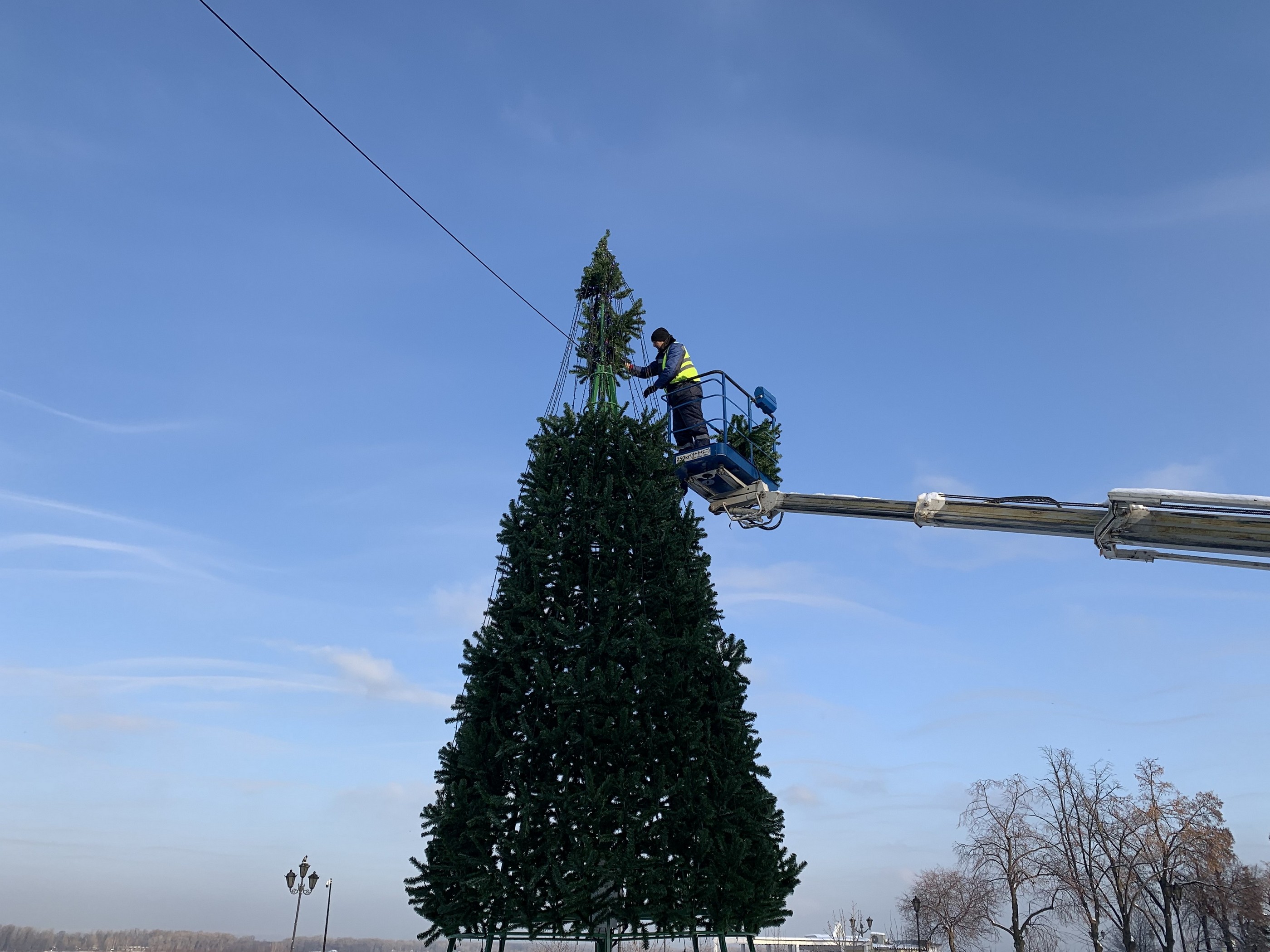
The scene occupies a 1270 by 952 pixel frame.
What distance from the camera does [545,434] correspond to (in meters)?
12.1

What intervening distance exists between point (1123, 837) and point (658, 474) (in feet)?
112

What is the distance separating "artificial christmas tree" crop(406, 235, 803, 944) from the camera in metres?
9.17

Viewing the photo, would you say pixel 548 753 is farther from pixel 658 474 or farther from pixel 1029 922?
pixel 1029 922

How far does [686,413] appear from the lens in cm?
1361

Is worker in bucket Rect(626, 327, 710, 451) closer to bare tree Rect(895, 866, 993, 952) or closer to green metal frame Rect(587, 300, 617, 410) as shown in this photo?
green metal frame Rect(587, 300, 617, 410)

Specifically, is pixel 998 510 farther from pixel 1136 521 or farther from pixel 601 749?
pixel 601 749

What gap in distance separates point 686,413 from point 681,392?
1.16 ft

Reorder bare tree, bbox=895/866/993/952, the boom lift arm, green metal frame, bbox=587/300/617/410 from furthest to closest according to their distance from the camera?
bare tree, bbox=895/866/993/952 → green metal frame, bbox=587/300/617/410 → the boom lift arm

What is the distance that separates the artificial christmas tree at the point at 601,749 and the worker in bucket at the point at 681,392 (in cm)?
214

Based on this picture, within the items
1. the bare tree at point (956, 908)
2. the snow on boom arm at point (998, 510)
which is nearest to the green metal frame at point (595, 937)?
the snow on boom arm at point (998, 510)

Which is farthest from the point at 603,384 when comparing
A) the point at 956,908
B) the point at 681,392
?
the point at 956,908

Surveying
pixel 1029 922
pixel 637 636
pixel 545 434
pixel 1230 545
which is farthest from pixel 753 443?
pixel 1029 922

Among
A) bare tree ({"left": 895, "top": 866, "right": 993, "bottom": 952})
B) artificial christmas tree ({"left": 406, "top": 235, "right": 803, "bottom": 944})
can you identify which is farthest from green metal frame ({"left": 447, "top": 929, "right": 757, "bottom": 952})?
bare tree ({"left": 895, "top": 866, "right": 993, "bottom": 952})

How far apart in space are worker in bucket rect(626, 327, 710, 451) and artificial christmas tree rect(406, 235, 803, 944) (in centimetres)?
214
